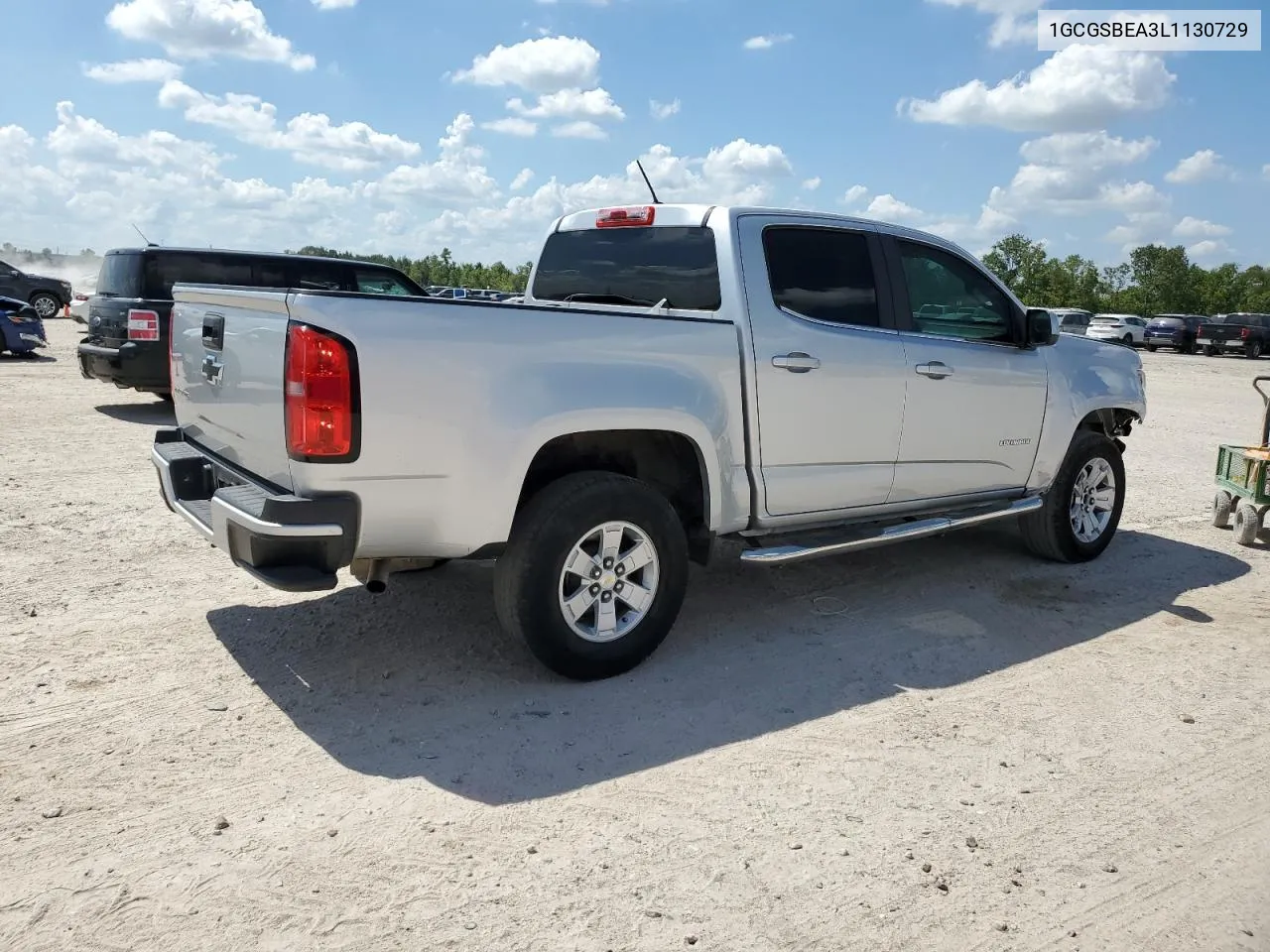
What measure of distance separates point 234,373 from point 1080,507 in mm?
5198

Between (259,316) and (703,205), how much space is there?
2242 mm

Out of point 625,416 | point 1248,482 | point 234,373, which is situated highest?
point 234,373

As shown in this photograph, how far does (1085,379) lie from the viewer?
619 cm

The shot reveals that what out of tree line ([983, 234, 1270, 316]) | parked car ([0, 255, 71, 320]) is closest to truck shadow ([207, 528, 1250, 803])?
parked car ([0, 255, 71, 320])

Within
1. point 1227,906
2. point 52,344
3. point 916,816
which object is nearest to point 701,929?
point 916,816

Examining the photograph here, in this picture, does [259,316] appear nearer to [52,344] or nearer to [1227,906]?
[1227,906]

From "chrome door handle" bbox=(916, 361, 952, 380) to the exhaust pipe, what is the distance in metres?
2.91

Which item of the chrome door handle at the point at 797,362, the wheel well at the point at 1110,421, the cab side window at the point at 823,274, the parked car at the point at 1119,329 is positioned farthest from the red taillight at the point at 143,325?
the parked car at the point at 1119,329

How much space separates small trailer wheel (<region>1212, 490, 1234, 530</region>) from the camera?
7500 mm

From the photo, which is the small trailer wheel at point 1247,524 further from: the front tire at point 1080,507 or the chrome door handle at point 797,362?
the chrome door handle at point 797,362

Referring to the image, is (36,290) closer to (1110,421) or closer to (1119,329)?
(1110,421)

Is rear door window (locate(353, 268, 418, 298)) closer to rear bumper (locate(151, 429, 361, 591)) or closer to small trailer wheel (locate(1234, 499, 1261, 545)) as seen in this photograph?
rear bumper (locate(151, 429, 361, 591))

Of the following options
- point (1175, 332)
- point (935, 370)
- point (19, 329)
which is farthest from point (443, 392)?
point (1175, 332)

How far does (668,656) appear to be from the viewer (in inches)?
178
